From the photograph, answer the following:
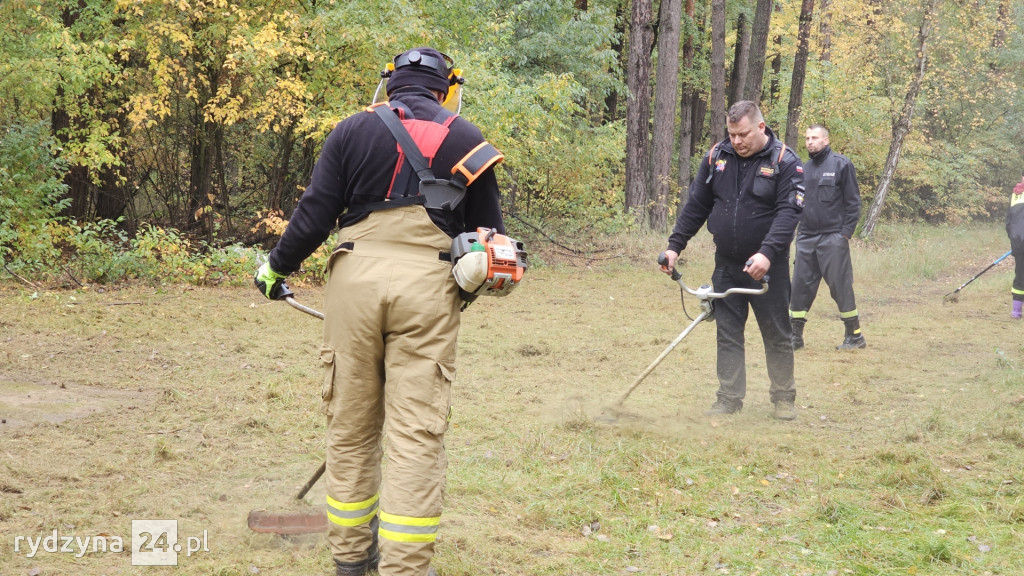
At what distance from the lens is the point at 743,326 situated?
626cm

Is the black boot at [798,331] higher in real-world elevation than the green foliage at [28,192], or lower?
lower

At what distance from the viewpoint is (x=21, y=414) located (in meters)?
5.58

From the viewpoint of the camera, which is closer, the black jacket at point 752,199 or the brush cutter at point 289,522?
the brush cutter at point 289,522

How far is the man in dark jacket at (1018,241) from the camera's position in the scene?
10945mm

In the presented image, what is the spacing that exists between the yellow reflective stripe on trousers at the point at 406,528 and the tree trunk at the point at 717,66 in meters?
22.0

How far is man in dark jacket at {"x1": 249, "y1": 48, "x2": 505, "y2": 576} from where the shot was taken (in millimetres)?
3240

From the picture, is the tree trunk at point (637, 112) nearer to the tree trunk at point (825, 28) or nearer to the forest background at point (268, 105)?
the forest background at point (268, 105)

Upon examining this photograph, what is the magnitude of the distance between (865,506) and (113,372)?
223 inches

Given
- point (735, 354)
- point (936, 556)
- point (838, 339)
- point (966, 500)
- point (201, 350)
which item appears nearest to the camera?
point (936, 556)

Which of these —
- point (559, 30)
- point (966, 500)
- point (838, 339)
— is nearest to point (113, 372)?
point (966, 500)

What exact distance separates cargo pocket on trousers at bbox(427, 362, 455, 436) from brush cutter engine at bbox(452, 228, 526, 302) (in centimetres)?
32

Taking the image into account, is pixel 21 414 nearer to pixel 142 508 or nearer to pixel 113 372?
pixel 113 372

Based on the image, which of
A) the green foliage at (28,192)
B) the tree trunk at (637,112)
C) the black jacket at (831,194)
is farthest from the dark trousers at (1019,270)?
the green foliage at (28,192)

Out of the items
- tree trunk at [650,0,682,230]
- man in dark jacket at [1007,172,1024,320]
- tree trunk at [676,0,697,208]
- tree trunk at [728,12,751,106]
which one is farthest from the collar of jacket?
tree trunk at [728,12,751,106]
